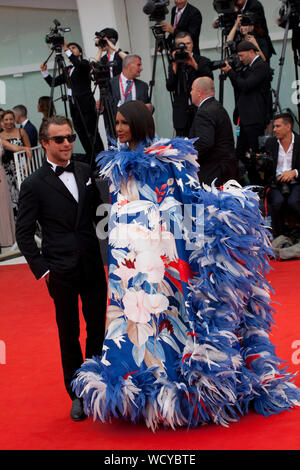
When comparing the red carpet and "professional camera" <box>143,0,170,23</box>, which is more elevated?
"professional camera" <box>143,0,170,23</box>

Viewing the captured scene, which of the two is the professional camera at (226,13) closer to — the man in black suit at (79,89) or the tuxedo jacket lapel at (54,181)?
the man in black suit at (79,89)

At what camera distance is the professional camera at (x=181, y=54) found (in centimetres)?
706

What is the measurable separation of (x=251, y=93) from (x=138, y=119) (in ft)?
13.1

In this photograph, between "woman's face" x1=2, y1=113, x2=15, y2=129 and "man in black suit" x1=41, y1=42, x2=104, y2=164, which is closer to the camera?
"man in black suit" x1=41, y1=42, x2=104, y2=164

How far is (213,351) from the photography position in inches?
123

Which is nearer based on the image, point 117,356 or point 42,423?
point 117,356

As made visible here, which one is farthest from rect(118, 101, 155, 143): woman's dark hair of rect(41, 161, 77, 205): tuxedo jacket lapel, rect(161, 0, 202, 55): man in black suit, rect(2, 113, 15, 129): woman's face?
→ rect(2, 113, 15, 129): woman's face

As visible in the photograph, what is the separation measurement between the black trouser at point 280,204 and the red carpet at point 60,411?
796 mm

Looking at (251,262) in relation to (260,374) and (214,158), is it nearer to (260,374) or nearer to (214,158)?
(260,374)

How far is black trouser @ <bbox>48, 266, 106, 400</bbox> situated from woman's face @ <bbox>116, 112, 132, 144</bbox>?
2.15 ft

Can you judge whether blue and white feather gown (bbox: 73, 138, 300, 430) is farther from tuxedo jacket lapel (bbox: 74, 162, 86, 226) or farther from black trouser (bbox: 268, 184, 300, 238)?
black trouser (bbox: 268, 184, 300, 238)

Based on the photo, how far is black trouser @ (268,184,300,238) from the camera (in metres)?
6.73

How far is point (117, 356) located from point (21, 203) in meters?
0.86
